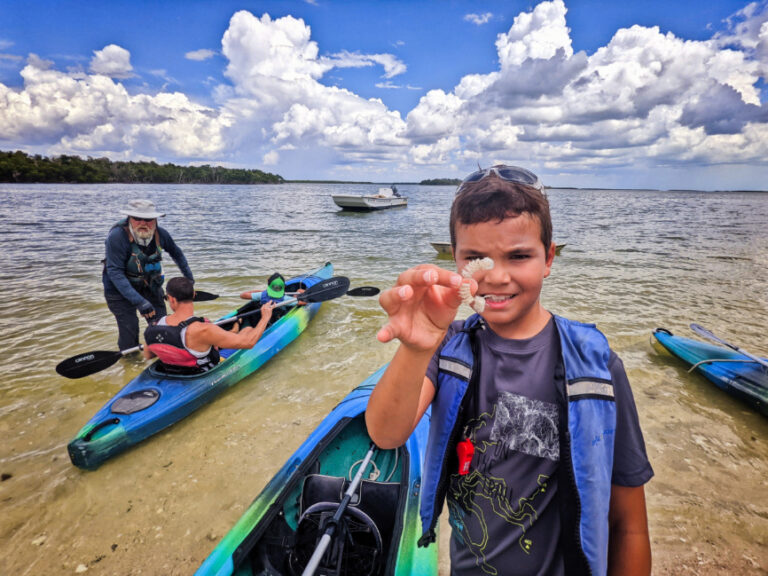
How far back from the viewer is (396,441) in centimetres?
154

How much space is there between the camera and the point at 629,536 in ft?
4.90

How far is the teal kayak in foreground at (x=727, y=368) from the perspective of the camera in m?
5.39

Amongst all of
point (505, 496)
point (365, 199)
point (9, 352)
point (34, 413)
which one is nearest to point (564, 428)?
point (505, 496)

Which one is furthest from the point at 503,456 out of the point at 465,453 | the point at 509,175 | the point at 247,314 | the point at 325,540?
the point at 247,314

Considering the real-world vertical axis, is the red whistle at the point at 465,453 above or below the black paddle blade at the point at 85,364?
above

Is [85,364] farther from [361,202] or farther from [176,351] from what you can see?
[361,202]

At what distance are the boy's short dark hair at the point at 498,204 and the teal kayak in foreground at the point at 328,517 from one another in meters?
2.39

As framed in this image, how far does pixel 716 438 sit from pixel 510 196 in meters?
5.80

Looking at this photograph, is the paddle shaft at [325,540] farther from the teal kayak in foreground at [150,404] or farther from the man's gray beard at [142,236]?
the man's gray beard at [142,236]

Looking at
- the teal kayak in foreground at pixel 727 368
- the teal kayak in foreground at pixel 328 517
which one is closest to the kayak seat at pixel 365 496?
the teal kayak in foreground at pixel 328 517

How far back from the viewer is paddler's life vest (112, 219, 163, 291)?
19.8ft

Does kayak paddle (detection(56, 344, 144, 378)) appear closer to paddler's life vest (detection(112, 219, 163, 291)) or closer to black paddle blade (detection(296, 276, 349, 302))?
paddler's life vest (detection(112, 219, 163, 291))

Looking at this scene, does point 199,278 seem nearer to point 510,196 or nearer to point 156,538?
point 156,538

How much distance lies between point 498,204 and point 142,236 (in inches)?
257
